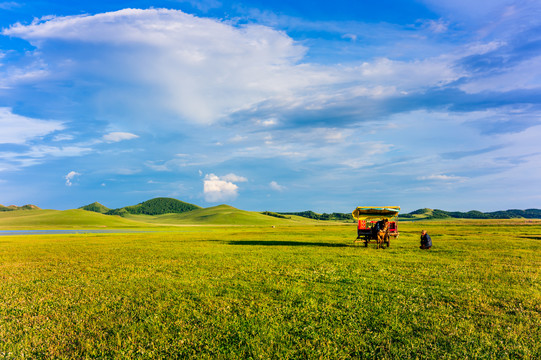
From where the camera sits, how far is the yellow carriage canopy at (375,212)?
4081cm

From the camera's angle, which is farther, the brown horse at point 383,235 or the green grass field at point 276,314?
the brown horse at point 383,235

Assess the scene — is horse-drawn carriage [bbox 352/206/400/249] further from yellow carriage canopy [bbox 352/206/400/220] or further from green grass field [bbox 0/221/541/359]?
green grass field [bbox 0/221/541/359]

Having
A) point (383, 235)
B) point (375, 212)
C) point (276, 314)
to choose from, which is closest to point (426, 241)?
point (383, 235)

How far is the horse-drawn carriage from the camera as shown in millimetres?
35562

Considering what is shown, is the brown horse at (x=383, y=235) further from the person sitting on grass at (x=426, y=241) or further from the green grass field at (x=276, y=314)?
the green grass field at (x=276, y=314)

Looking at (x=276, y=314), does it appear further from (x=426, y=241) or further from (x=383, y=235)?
(x=383, y=235)

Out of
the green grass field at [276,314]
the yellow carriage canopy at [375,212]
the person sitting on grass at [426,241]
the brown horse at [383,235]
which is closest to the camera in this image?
the green grass field at [276,314]

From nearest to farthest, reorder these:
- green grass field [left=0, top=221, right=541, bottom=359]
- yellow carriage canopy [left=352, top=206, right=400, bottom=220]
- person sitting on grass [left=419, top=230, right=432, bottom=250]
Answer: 1. green grass field [left=0, top=221, right=541, bottom=359]
2. person sitting on grass [left=419, top=230, right=432, bottom=250]
3. yellow carriage canopy [left=352, top=206, right=400, bottom=220]

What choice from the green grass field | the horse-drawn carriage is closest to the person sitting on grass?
the horse-drawn carriage

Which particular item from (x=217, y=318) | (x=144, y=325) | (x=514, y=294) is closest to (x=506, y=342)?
(x=514, y=294)

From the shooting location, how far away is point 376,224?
35688 mm

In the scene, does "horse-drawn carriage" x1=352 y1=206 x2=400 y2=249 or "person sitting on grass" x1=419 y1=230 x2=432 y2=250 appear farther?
"horse-drawn carriage" x1=352 y1=206 x2=400 y2=249

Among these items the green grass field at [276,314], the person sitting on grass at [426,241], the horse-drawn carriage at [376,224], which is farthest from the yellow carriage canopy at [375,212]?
the green grass field at [276,314]

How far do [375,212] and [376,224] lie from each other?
650 cm
